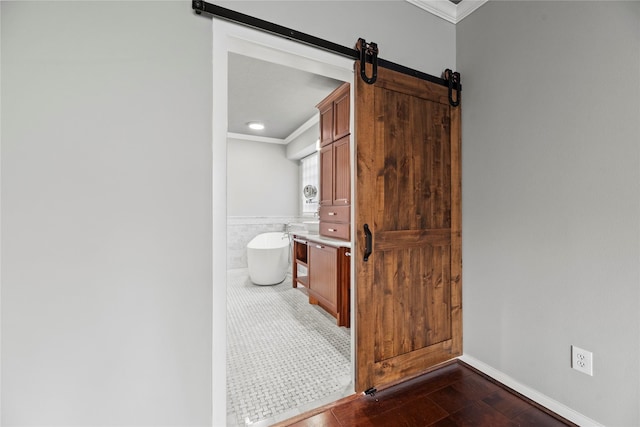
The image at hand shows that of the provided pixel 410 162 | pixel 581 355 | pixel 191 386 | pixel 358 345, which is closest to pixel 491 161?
pixel 410 162

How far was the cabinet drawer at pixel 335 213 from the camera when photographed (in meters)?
2.89

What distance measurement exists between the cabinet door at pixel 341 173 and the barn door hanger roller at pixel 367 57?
1.08 metres

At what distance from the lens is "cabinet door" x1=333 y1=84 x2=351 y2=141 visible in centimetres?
285

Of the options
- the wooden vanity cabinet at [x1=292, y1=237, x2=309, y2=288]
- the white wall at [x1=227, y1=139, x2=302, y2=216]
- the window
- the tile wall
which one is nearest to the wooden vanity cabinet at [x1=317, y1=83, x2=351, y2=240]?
the wooden vanity cabinet at [x1=292, y1=237, x2=309, y2=288]

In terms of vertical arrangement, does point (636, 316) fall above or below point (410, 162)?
below

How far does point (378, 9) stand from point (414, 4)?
35 centimetres

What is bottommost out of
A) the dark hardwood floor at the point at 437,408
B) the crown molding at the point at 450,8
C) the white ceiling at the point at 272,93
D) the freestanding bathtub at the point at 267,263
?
the dark hardwood floor at the point at 437,408

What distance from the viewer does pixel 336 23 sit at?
1.74 metres

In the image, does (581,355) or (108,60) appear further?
(581,355)

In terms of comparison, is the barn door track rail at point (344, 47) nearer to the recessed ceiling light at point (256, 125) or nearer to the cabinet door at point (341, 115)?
the cabinet door at point (341, 115)

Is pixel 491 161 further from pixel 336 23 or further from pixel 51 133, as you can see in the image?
pixel 51 133

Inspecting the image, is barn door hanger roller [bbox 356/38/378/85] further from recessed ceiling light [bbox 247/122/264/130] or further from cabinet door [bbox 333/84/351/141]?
recessed ceiling light [bbox 247/122/264/130]

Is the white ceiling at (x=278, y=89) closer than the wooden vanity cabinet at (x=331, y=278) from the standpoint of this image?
Yes

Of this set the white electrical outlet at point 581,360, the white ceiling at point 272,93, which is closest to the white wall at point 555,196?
the white electrical outlet at point 581,360
